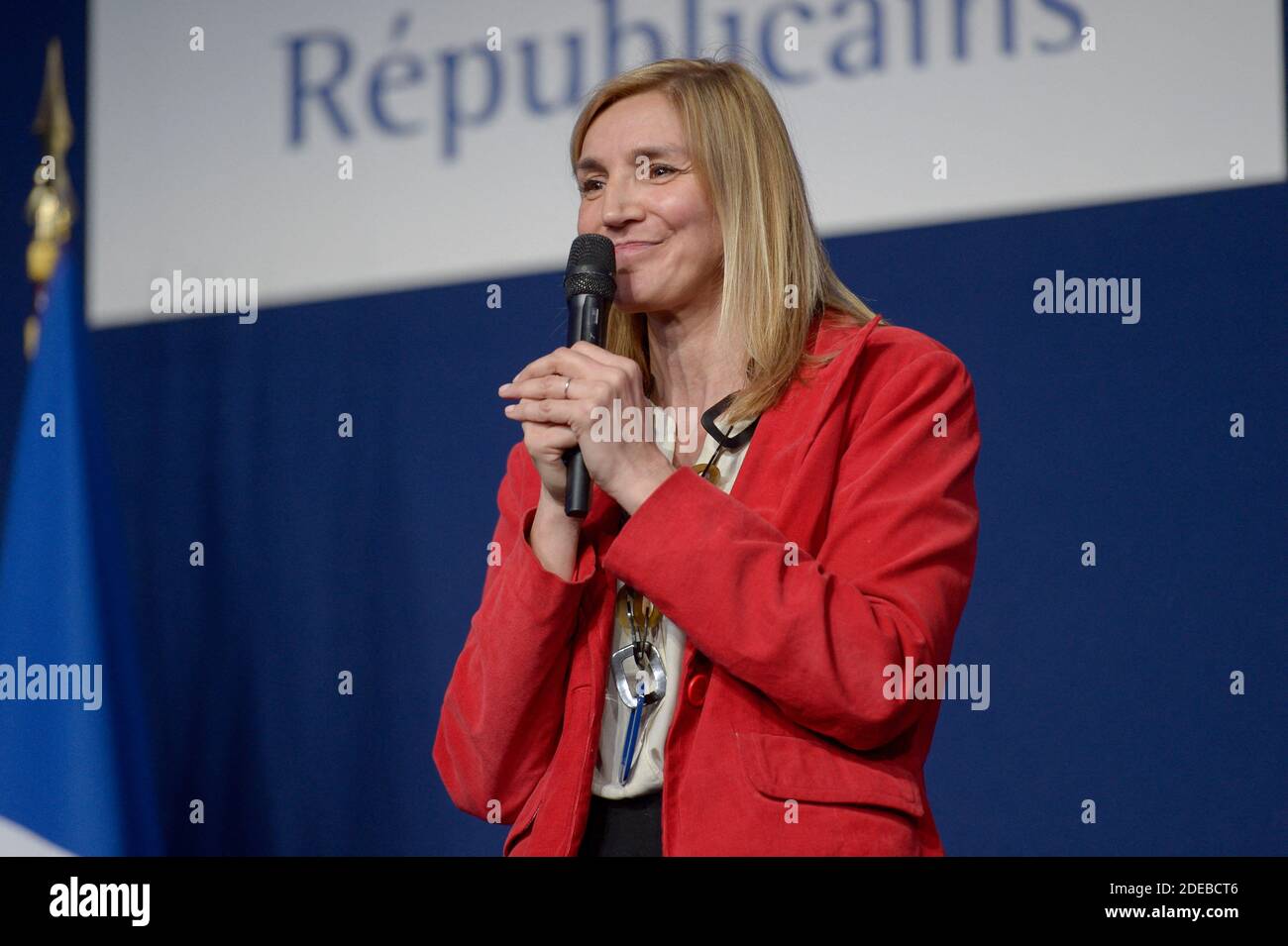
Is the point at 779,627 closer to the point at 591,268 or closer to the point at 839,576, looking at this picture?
the point at 839,576

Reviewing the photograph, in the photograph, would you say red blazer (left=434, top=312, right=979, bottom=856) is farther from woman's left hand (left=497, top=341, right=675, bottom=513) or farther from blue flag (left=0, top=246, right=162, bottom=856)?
blue flag (left=0, top=246, right=162, bottom=856)

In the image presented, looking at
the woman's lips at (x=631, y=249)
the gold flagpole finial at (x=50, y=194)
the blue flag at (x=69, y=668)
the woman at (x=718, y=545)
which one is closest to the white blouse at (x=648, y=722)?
the woman at (x=718, y=545)

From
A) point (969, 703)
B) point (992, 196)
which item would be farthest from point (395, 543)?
point (992, 196)

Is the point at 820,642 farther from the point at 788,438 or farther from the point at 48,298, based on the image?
the point at 48,298

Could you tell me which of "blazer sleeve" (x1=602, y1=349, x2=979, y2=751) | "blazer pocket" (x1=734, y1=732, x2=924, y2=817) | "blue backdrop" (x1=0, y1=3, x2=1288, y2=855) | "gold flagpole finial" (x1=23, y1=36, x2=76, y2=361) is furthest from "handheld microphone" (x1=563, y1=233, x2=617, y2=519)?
"gold flagpole finial" (x1=23, y1=36, x2=76, y2=361)

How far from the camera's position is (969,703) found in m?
2.89

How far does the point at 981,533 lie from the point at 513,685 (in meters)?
1.60

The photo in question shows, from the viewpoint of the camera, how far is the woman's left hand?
55.2 inches

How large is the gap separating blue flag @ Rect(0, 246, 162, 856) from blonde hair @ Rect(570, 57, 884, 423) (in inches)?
66.6

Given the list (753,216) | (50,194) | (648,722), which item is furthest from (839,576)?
(50,194)

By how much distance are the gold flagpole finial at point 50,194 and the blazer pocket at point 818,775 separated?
8.02ft

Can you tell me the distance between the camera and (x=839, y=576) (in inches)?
55.6

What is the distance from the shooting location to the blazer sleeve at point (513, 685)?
1476 millimetres
